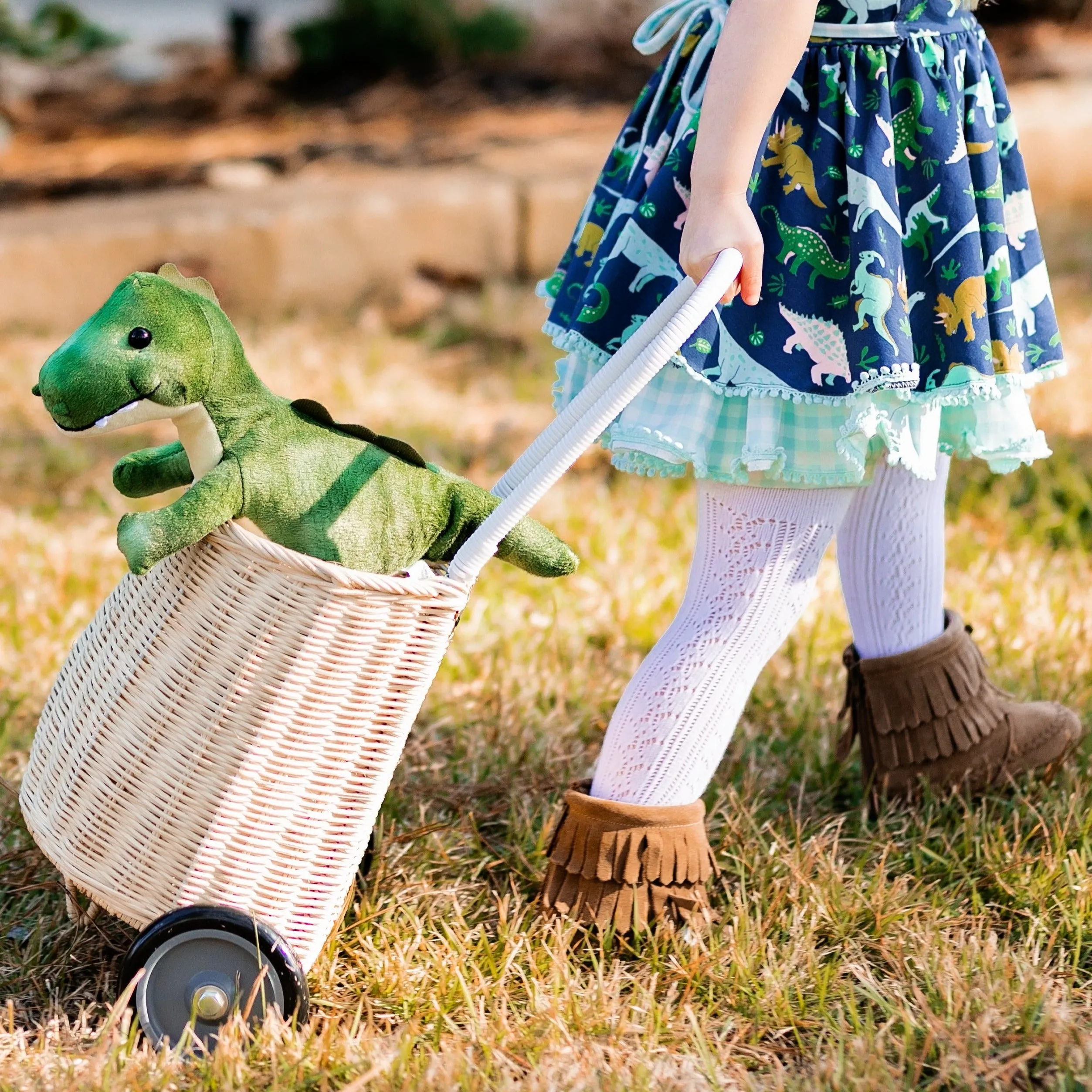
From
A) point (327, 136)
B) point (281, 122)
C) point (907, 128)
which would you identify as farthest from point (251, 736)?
point (281, 122)

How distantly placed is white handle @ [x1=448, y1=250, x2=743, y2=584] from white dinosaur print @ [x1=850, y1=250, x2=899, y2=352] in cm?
14

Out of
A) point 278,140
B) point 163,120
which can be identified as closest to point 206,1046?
point 278,140

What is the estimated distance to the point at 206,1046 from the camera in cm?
141

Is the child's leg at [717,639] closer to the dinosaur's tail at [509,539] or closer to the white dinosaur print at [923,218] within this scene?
the dinosaur's tail at [509,539]

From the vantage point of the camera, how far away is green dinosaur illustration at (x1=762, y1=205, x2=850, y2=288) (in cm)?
146

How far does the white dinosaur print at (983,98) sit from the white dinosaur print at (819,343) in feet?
0.97

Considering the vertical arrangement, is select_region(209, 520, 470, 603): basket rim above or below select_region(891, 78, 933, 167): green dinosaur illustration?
below

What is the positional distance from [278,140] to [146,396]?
4.17 metres

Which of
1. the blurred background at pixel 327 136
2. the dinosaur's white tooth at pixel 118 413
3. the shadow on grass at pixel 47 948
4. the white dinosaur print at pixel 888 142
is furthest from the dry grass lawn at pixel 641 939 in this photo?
the blurred background at pixel 327 136

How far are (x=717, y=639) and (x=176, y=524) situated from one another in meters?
0.61

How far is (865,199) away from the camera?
4.70 ft

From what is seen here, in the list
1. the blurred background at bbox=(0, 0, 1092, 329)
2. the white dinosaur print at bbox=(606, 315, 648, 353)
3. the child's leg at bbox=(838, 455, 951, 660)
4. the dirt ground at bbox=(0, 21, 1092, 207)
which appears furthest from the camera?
the dirt ground at bbox=(0, 21, 1092, 207)

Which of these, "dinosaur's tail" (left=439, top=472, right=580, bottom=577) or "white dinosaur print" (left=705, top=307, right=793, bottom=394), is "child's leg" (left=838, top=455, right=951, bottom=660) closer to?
"white dinosaur print" (left=705, top=307, right=793, bottom=394)

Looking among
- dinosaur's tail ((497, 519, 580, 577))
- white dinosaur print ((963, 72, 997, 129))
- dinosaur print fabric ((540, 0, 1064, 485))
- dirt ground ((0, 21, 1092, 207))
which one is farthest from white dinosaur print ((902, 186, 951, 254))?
dirt ground ((0, 21, 1092, 207))
